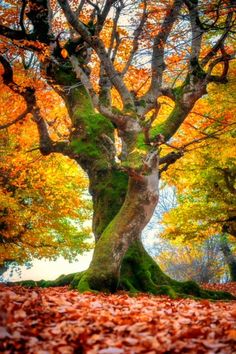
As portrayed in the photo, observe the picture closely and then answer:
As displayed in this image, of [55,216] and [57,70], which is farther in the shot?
[55,216]

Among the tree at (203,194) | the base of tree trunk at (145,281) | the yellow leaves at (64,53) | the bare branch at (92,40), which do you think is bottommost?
the base of tree trunk at (145,281)

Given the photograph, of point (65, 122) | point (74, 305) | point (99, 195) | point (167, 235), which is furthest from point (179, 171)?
point (74, 305)

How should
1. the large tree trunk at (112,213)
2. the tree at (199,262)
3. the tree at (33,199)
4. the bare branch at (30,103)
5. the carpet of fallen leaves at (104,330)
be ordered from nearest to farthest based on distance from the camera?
the carpet of fallen leaves at (104,330) < the large tree trunk at (112,213) < the bare branch at (30,103) < the tree at (33,199) < the tree at (199,262)

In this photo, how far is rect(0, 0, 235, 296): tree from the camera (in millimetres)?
7676

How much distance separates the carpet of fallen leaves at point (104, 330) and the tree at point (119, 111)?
10.00 ft

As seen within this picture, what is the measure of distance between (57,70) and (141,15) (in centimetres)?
301

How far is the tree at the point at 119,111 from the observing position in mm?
7676

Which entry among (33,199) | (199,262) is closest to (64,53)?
(33,199)

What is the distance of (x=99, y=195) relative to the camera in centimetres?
959

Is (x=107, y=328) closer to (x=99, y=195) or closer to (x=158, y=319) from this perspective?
(x=158, y=319)

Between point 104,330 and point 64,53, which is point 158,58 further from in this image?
point 104,330

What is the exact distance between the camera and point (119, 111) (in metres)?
9.14

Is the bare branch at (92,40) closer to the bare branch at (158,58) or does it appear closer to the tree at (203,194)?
the bare branch at (158,58)

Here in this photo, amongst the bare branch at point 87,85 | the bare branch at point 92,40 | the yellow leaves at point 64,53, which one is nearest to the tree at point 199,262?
the yellow leaves at point 64,53
